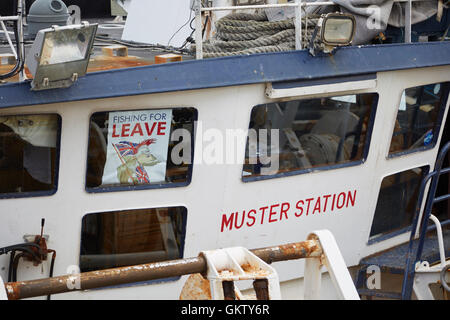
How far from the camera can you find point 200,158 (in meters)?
4.66

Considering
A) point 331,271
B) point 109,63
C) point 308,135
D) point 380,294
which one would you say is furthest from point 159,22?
point 331,271

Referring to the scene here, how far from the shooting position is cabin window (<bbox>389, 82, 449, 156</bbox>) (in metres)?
5.52

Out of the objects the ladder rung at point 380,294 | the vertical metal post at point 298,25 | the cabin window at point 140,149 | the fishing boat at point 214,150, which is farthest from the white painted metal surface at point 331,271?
the ladder rung at point 380,294

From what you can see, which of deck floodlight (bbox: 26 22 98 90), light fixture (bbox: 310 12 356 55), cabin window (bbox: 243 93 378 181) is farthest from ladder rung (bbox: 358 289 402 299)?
deck floodlight (bbox: 26 22 98 90)

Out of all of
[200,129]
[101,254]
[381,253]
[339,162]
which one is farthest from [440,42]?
[101,254]

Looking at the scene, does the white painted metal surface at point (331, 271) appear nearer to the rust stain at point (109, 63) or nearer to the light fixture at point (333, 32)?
the light fixture at point (333, 32)

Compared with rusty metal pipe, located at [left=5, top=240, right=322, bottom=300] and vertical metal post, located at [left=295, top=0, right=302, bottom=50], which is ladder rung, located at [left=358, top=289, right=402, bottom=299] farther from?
rusty metal pipe, located at [left=5, top=240, right=322, bottom=300]

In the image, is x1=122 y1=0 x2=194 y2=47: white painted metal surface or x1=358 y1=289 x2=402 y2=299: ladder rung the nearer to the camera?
x1=358 y1=289 x2=402 y2=299: ladder rung

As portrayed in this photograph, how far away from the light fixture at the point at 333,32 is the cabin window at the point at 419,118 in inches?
36.4

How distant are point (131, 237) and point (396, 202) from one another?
96.3 inches

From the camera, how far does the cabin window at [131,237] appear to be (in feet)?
15.0

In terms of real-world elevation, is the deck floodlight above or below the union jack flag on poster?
above

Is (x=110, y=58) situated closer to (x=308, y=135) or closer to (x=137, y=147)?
(x=137, y=147)
